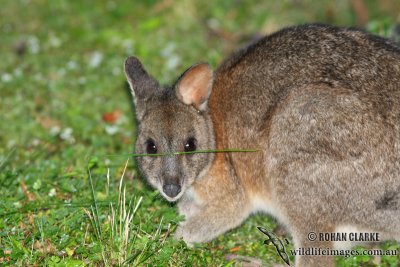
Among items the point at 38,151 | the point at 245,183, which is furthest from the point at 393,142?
the point at 38,151

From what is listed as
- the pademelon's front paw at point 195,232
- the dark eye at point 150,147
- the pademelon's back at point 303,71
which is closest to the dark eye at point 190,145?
the dark eye at point 150,147

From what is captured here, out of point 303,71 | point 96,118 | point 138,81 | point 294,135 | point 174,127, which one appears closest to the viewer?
point 294,135

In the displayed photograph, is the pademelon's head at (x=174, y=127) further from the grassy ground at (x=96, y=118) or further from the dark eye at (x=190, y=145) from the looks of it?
the grassy ground at (x=96, y=118)

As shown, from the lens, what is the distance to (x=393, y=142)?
588 cm

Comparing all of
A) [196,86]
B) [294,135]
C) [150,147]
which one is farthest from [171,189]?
[294,135]

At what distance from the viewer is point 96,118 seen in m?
9.12

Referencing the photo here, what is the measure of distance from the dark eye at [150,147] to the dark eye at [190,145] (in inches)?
12.3

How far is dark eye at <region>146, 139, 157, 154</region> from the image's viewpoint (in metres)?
6.58

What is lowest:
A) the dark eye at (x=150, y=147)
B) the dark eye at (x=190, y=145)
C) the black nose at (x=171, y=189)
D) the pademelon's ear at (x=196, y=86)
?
the black nose at (x=171, y=189)

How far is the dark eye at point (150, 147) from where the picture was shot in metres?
6.58

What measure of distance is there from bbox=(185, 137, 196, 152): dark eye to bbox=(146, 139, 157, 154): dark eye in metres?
0.31

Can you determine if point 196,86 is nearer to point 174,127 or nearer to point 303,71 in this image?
point 174,127

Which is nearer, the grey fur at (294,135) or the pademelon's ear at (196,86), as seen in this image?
the grey fur at (294,135)

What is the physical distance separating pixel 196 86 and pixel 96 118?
107 inches
